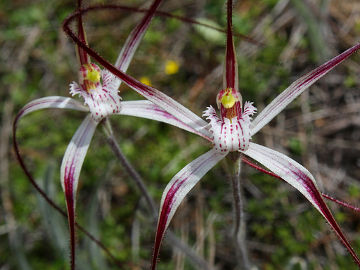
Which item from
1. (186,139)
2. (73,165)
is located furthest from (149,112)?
(186,139)

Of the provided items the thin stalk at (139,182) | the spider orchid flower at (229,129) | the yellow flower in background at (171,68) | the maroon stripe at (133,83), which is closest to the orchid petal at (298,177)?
the spider orchid flower at (229,129)

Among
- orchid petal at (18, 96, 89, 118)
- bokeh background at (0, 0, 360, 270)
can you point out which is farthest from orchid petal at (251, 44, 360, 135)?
bokeh background at (0, 0, 360, 270)

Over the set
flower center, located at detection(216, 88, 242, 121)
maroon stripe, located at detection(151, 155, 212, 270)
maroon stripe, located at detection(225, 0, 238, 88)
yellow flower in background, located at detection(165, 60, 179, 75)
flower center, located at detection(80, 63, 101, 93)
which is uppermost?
yellow flower in background, located at detection(165, 60, 179, 75)

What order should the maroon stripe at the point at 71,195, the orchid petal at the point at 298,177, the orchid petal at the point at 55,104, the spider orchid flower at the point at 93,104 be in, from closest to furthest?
1. the orchid petal at the point at 298,177
2. the maroon stripe at the point at 71,195
3. the spider orchid flower at the point at 93,104
4. the orchid petal at the point at 55,104

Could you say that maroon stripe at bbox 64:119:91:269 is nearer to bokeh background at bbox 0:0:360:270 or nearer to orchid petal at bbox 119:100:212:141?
orchid petal at bbox 119:100:212:141

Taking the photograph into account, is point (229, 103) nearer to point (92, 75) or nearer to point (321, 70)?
point (321, 70)

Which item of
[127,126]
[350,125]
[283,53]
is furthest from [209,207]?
[283,53]

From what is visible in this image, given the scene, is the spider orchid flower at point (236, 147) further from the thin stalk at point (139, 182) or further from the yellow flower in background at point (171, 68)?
the yellow flower in background at point (171, 68)
